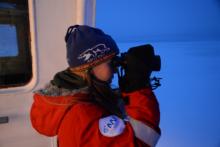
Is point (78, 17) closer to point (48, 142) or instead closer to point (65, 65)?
point (65, 65)

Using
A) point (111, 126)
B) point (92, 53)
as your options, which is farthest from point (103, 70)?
point (111, 126)

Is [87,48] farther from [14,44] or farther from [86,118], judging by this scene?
[14,44]

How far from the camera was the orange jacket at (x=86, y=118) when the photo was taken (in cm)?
70

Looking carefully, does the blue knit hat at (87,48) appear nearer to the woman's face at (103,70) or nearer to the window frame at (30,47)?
the woman's face at (103,70)

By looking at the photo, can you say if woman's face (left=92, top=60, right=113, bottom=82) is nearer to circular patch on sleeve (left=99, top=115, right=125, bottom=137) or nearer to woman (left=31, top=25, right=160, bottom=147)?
woman (left=31, top=25, right=160, bottom=147)

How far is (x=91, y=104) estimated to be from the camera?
764 millimetres

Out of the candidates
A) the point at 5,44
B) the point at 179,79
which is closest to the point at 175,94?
the point at 179,79

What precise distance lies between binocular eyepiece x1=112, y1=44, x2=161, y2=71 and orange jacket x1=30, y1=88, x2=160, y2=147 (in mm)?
83

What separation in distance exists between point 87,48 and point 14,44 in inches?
17.0

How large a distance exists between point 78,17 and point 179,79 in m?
3.43

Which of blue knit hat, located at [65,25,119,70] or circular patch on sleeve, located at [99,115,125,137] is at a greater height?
blue knit hat, located at [65,25,119,70]

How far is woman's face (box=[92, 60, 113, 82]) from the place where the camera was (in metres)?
0.78

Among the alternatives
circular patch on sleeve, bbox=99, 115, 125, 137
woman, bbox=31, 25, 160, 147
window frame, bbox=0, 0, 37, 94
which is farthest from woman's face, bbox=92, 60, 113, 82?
window frame, bbox=0, 0, 37, 94

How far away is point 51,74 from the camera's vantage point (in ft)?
3.65
